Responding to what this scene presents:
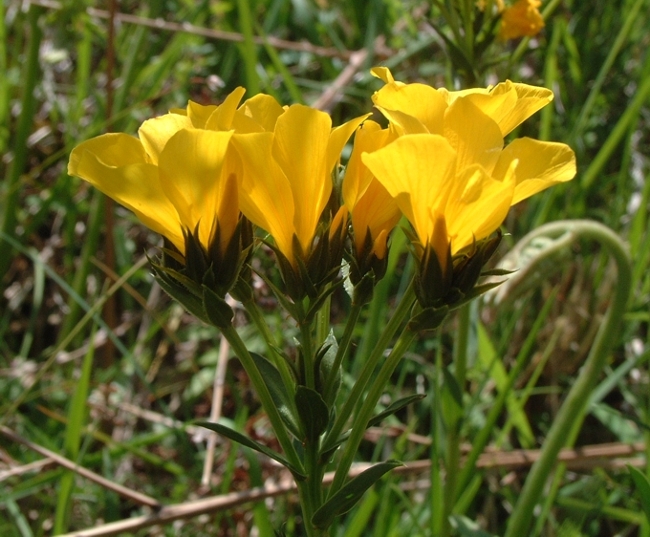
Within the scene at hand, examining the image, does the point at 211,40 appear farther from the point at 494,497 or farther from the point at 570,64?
the point at 494,497

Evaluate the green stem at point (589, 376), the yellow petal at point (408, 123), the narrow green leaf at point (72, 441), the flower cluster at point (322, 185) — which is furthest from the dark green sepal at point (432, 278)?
the narrow green leaf at point (72, 441)

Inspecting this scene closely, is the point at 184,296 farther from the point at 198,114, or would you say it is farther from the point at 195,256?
the point at 198,114

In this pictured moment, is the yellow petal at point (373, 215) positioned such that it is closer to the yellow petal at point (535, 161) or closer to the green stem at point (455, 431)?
the yellow petal at point (535, 161)

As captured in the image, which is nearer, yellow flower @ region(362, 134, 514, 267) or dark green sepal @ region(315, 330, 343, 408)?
yellow flower @ region(362, 134, 514, 267)

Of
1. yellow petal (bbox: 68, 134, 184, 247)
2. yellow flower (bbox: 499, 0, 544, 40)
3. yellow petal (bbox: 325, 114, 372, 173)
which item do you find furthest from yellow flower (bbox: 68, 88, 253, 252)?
yellow flower (bbox: 499, 0, 544, 40)

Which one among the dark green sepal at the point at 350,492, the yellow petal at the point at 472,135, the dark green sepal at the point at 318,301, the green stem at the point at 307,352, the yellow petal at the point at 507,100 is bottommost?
the dark green sepal at the point at 350,492

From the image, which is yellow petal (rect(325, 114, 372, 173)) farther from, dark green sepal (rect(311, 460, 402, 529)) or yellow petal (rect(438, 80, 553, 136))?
dark green sepal (rect(311, 460, 402, 529))

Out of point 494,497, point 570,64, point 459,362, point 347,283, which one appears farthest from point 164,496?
point 570,64
